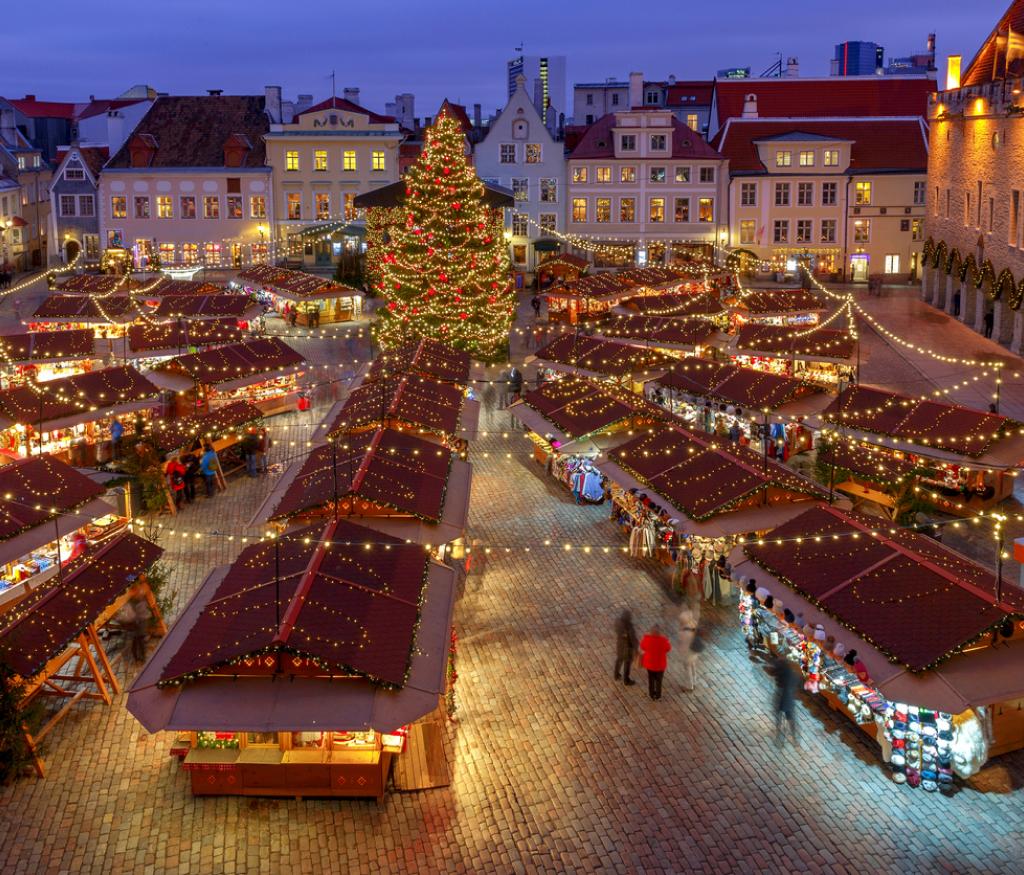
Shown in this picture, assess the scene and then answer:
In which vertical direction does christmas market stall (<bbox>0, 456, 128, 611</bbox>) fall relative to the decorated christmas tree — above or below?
below

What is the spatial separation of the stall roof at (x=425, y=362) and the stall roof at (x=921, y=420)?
926 centimetres

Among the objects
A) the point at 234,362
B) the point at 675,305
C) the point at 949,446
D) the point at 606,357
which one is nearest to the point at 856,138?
the point at 675,305

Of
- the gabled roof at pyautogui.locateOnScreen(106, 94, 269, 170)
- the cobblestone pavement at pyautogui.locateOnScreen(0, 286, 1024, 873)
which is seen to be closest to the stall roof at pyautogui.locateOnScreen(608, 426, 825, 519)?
the cobblestone pavement at pyautogui.locateOnScreen(0, 286, 1024, 873)

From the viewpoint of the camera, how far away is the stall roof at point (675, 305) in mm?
40188

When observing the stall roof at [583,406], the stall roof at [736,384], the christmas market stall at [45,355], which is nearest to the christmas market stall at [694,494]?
the stall roof at [583,406]

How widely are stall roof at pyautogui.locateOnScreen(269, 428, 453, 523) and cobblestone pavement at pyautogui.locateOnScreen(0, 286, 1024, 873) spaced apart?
8.88ft

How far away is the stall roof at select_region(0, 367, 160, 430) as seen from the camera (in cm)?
2439

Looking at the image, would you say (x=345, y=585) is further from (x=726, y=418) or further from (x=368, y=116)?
(x=368, y=116)

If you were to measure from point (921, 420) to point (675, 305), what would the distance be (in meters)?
19.3

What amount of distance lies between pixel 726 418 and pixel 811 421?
2.82 metres

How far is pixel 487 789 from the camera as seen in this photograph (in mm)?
13117

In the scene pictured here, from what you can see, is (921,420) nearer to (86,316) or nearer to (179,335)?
(179,335)

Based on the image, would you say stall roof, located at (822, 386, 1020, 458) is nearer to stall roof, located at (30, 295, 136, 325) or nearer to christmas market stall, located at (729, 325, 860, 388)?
christmas market stall, located at (729, 325, 860, 388)

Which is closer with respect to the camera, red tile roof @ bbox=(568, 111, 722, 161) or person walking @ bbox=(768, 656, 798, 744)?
person walking @ bbox=(768, 656, 798, 744)
